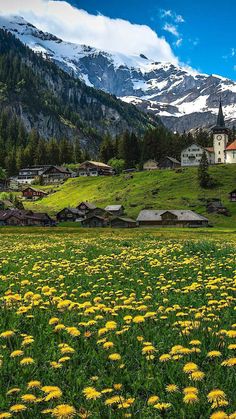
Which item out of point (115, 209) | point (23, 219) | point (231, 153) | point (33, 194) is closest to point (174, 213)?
point (115, 209)

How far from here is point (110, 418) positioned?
5105 mm

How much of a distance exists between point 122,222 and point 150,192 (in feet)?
105

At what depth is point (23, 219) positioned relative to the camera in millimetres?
126062

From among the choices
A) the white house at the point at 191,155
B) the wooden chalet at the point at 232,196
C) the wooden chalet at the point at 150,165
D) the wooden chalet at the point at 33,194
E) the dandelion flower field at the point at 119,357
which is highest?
the white house at the point at 191,155

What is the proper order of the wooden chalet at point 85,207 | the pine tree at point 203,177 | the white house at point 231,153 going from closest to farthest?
the wooden chalet at point 85,207
the pine tree at point 203,177
the white house at point 231,153

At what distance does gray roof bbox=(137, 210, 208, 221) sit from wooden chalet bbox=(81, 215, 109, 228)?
11.2m

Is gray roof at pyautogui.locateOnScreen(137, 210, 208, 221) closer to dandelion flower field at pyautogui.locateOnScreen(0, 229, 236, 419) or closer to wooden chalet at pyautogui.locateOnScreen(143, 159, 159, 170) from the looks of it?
wooden chalet at pyautogui.locateOnScreen(143, 159, 159, 170)

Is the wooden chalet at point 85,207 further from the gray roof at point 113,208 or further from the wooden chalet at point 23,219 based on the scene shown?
the wooden chalet at point 23,219

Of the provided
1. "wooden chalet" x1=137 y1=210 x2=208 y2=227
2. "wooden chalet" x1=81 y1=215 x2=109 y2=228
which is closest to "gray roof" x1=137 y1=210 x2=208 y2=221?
"wooden chalet" x1=137 y1=210 x2=208 y2=227

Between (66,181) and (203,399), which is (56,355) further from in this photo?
(66,181)

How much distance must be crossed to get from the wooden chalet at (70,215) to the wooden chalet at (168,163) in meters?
65.4

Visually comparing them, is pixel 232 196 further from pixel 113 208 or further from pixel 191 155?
pixel 191 155

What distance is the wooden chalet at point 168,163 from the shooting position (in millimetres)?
191750

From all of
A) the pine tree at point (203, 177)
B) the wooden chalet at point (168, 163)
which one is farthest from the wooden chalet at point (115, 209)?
the wooden chalet at point (168, 163)
